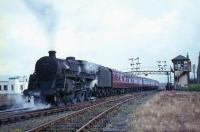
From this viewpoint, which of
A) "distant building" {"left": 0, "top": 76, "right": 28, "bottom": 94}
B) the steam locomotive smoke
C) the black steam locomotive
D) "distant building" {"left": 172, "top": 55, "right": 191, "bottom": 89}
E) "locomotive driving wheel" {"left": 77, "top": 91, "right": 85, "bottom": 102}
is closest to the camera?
the black steam locomotive

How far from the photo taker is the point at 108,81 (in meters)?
39.7

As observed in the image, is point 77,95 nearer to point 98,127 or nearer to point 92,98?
point 92,98

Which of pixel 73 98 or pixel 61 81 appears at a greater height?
pixel 61 81

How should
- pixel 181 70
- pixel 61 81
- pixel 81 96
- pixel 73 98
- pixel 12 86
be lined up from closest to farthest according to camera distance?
1. pixel 61 81
2. pixel 73 98
3. pixel 81 96
4. pixel 12 86
5. pixel 181 70

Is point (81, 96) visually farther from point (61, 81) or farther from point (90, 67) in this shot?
point (61, 81)

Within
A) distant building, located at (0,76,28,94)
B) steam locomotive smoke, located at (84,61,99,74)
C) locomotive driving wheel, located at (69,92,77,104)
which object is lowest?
locomotive driving wheel, located at (69,92,77,104)

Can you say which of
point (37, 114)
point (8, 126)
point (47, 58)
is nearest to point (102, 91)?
point (47, 58)

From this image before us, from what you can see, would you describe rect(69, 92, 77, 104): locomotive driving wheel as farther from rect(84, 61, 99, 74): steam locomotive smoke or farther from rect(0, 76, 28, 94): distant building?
rect(0, 76, 28, 94): distant building

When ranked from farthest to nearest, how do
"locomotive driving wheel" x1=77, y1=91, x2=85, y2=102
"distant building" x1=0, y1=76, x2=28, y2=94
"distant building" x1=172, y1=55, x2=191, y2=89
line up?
"distant building" x1=172, y1=55, x2=191, y2=89, "distant building" x1=0, y1=76, x2=28, y2=94, "locomotive driving wheel" x1=77, y1=91, x2=85, y2=102

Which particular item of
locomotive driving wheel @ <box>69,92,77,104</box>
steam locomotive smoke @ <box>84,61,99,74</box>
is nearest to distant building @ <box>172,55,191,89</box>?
steam locomotive smoke @ <box>84,61,99,74</box>

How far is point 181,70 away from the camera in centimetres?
7806

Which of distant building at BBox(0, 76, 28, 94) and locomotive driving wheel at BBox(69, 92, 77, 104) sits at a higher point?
distant building at BBox(0, 76, 28, 94)

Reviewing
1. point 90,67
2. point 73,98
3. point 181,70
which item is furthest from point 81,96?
point 181,70

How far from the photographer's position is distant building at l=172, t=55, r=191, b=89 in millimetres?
75688
